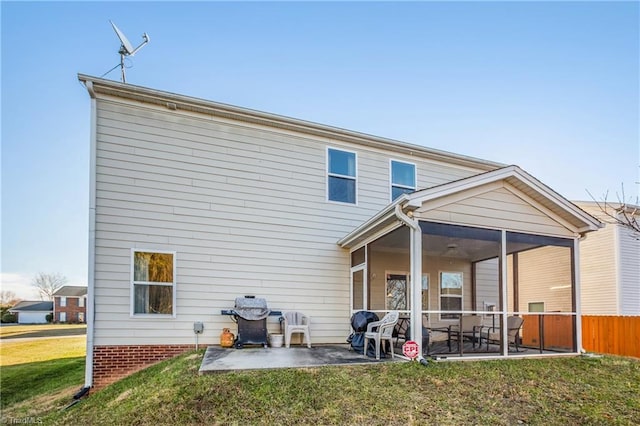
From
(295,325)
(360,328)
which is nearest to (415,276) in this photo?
(360,328)

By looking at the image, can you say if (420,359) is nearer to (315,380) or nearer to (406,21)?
(315,380)

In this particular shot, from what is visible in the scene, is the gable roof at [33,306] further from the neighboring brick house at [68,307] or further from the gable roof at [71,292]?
the neighboring brick house at [68,307]

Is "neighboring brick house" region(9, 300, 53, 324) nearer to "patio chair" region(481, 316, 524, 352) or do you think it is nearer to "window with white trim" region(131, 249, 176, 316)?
"window with white trim" region(131, 249, 176, 316)

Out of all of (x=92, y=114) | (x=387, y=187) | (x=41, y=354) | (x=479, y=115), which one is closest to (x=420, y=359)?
(x=387, y=187)

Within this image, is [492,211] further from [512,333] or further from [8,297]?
[8,297]

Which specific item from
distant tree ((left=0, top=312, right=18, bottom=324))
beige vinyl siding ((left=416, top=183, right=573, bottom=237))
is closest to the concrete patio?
beige vinyl siding ((left=416, top=183, right=573, bottom=237))

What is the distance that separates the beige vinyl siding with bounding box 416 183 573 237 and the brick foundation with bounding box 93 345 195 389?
5806 millimetres

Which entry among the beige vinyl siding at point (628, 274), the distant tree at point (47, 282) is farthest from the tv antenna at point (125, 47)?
the distant tree at point (47, 282)

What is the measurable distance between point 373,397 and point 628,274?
12.4 m

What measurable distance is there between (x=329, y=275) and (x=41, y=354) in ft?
47.0

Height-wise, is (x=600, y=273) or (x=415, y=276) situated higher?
(x=415, y=276)

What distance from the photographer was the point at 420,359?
20.5 ft

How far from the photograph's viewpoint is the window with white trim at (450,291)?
11.1 metres

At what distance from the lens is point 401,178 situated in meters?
10.4
